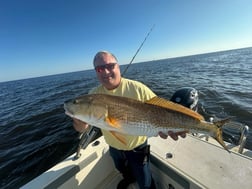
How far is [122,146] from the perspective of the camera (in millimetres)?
2453

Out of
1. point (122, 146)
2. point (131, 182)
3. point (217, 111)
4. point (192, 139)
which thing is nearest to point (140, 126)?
point (122, 146)

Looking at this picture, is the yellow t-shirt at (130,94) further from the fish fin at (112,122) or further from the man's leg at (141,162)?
the fish fin at (112,122)

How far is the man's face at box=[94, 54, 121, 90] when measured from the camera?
7.70 ft

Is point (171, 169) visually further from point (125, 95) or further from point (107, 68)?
point (107, 68)

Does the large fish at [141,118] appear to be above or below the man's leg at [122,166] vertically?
above

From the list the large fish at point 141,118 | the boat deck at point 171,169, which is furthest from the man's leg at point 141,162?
the large fish at point 141,118

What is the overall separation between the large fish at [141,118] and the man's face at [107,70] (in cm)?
41

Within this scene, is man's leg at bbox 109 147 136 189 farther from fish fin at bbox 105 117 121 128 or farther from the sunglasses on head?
the sunglasses on head

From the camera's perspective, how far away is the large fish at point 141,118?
2.04m

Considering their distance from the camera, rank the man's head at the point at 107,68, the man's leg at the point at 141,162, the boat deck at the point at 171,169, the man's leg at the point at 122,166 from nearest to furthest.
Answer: the boat deck at the point at 171,169
the man's head at the point at 107,68
the man's leg at the point at 141,162
the man's leg at the point at 122,166

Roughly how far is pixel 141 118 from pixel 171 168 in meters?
0.95

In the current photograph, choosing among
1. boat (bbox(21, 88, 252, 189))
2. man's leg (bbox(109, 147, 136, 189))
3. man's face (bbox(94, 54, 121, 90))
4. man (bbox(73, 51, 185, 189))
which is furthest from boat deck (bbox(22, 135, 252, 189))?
man's face (bbox(94, 54, 121, 90))

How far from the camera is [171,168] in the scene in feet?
7.64

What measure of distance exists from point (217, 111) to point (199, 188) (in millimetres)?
8482
